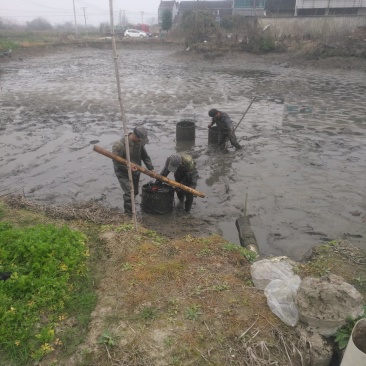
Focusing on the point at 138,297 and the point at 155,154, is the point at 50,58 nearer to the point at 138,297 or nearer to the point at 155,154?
the point at 155,154

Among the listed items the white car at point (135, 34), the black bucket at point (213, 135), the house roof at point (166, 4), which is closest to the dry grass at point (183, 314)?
the black bucket at point (213, 135)

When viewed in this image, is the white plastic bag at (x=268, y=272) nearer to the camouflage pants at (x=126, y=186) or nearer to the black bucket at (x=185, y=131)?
the camouflage pants at (x=126, y=186)

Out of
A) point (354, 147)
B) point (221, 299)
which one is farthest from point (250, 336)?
point (354, 147)

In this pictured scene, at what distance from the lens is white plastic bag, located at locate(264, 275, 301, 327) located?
3326mm

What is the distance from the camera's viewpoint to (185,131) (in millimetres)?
9797

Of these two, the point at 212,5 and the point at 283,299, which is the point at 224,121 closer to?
the point at 283,299

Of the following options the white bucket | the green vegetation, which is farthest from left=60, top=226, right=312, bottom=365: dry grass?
the white bucket

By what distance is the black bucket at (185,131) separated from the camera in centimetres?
977

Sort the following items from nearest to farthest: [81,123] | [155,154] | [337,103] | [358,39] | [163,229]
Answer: [163,229] → [155,154] → [81,123] → [337,103] → [358,39]

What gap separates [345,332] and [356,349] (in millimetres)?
671

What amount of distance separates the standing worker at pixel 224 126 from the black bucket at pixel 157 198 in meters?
3.76

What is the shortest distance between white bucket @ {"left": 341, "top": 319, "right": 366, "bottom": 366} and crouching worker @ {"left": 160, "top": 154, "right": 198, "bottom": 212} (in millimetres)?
3807

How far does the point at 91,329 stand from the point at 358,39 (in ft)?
92.6

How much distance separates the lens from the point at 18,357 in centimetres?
299
